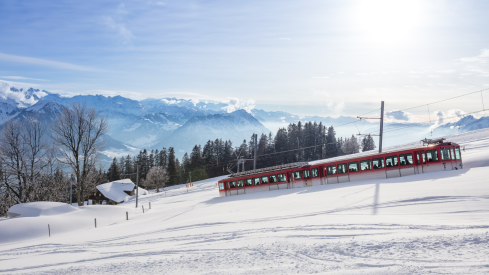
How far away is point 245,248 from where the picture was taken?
340 inches

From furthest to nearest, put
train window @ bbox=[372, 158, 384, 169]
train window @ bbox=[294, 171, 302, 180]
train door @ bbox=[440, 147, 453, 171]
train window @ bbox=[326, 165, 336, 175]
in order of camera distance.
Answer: train window @ bbox=[294, 171, 302, 180]
train window @ bbox=[326, 165, 336, 175]
train window @ bbox=[372, 158, 384, 169]
train door @ bbox=[440, 147, 453, 171]

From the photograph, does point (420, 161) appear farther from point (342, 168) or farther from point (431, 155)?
point (342, 168)

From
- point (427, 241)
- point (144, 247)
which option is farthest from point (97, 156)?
point (427, 241)

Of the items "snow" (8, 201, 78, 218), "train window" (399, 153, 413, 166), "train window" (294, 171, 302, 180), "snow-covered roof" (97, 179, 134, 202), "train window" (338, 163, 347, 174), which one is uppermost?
"train window" (399, 153, 413, 166)

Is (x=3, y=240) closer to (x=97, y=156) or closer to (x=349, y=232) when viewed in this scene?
(x=97, y=156)

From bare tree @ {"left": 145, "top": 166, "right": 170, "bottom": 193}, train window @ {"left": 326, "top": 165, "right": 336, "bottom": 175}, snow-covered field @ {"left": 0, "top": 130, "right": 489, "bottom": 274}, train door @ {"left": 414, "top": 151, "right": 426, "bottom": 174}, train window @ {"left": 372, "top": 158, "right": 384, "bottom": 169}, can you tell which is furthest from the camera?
bare tree @ {"left": 145, "top": 166, "right": 170, "bottom": 193}

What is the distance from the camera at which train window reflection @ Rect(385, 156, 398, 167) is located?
23.4 m

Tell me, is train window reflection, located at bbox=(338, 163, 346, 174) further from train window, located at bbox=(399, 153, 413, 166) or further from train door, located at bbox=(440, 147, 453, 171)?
train door, located at bbox=(440, 147, 453, 171)

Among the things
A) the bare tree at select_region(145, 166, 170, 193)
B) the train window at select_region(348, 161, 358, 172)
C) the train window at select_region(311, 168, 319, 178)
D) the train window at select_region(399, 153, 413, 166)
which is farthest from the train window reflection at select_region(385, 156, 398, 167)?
the bare tree at select_region(145, 166, 170, 193)

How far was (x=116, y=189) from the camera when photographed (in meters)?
65.9

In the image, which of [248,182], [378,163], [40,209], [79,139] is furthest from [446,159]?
[79,139]

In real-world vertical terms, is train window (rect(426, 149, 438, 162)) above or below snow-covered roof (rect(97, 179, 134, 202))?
above

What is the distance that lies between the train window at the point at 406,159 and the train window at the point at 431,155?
1.14m

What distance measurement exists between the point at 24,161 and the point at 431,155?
42136 mm
